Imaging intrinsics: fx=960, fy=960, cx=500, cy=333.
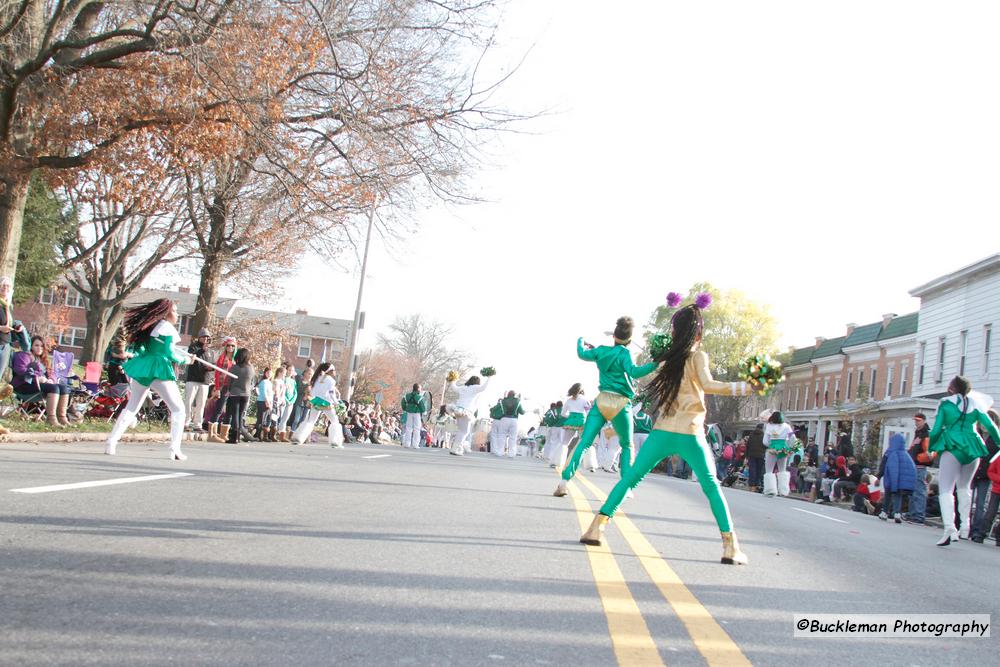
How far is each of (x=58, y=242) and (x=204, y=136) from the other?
19770 millimetres

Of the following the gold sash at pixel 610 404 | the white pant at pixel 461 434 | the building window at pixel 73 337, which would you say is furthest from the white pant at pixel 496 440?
the building window at pixel 73 337

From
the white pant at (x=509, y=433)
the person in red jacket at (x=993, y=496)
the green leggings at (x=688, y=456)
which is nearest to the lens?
the green leggings at (x=688, y=456)

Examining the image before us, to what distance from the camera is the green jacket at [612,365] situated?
979cm

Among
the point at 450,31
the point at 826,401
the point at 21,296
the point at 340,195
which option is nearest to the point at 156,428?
the point at 340,195

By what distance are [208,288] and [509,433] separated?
31.2 ft

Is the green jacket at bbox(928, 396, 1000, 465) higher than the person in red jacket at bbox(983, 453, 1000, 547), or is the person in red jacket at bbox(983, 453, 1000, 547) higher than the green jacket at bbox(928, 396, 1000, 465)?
the green jacket at bbox(928, 396, 1000, 465)

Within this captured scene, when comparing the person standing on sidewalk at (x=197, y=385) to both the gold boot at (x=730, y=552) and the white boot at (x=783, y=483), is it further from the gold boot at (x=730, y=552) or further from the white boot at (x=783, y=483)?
the white boot at (x=783, y=483)

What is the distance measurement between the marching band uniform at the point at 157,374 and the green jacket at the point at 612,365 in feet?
16.0

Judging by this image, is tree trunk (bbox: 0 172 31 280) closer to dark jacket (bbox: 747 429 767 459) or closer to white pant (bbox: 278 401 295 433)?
white pant (bbox: 278 401 295 433)

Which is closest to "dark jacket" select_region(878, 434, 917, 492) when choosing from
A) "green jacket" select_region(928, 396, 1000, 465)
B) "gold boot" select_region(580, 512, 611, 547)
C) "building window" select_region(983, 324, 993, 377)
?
"green jacket" select_region(928, 396, 1000, 465)

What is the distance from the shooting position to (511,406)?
90.8ft

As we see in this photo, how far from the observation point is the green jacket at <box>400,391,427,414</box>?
27.5m

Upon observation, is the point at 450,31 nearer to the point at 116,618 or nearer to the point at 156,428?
the point at 156,428

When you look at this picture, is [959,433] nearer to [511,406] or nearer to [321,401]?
[321,401]
